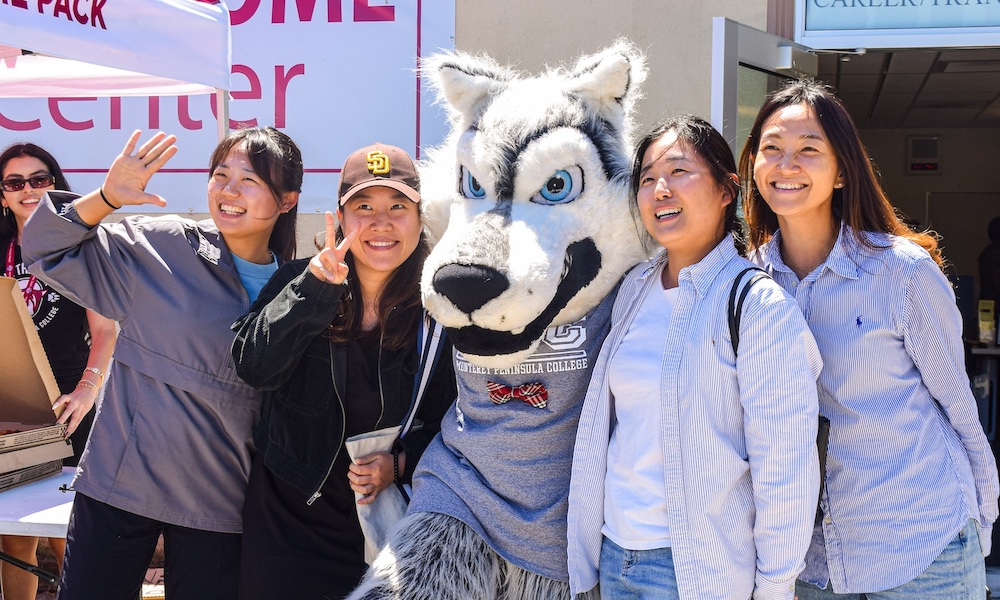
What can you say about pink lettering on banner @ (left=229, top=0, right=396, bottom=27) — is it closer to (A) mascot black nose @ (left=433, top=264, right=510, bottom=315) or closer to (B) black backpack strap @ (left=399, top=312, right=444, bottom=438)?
(B) black backpack strap @ (left=399, top=312, right=444, bottom=438)

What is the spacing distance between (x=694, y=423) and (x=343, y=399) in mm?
1005

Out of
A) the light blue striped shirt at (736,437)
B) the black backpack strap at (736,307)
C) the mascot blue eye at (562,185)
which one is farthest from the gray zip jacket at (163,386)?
the black backpack strap at (736,307)

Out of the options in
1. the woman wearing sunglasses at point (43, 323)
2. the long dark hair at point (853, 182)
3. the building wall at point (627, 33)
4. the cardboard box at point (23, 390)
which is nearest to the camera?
the long dark hair at point (853, 182)

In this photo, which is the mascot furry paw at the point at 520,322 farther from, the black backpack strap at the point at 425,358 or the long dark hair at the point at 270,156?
the long dark hair at the point at 270,156

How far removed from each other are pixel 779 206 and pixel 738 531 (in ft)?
2.51

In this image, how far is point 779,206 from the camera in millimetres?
1901

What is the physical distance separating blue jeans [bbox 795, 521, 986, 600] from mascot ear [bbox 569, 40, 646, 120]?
131 centimetres

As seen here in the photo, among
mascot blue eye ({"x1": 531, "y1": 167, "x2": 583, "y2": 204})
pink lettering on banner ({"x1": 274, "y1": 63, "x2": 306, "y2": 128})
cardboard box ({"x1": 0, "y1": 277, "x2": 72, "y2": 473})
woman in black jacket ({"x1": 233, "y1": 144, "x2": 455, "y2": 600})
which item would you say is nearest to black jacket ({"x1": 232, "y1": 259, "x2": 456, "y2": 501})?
woman in black jacket ({"x1": 233, "y1": 144, "x2": 455, "y2": 600})

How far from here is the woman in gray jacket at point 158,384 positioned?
7.38ft

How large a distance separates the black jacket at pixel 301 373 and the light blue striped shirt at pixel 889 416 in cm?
107

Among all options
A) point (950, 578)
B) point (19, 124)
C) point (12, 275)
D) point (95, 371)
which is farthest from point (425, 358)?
point (19, 124)

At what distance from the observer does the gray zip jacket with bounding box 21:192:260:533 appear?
2279mm

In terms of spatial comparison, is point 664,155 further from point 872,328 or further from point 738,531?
point 738,531

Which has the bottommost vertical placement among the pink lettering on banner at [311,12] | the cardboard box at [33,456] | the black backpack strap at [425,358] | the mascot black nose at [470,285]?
the cardboard box at [33,456]
